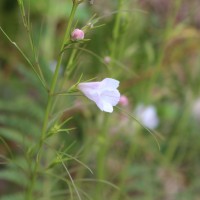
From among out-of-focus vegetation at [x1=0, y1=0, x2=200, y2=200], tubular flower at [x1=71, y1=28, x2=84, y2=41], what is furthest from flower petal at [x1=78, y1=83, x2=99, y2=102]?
out-of-focus vegetation at [x1=0, y1=0, x2=200, y2=200]

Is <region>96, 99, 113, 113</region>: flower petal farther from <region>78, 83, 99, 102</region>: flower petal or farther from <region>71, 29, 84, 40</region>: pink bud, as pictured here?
<region>71, 29, 84, 40</region>: pink bud

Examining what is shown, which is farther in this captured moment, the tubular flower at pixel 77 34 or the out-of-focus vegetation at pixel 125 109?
the out-of-focus vegetation at pixel 125 109

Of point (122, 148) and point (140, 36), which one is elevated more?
point (140, 36)

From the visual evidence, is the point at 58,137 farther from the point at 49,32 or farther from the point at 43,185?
the point at 49,32

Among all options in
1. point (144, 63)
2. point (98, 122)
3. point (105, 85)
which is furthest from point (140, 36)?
point (105, 85)

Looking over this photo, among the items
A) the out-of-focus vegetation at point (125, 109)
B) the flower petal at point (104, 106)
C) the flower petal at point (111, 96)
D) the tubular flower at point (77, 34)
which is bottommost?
the flower petal at point (104, 106)

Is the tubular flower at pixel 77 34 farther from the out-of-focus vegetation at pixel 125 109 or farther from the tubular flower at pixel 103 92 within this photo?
the out-of-focus vegetation at pixel 125 109

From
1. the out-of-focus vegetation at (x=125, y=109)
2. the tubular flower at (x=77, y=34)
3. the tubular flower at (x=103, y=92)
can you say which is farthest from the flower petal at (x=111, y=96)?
the out-of-focus vegetation at (x=125, y=109)

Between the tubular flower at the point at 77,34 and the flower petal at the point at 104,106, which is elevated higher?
the tubular flower at the point at 77,34
